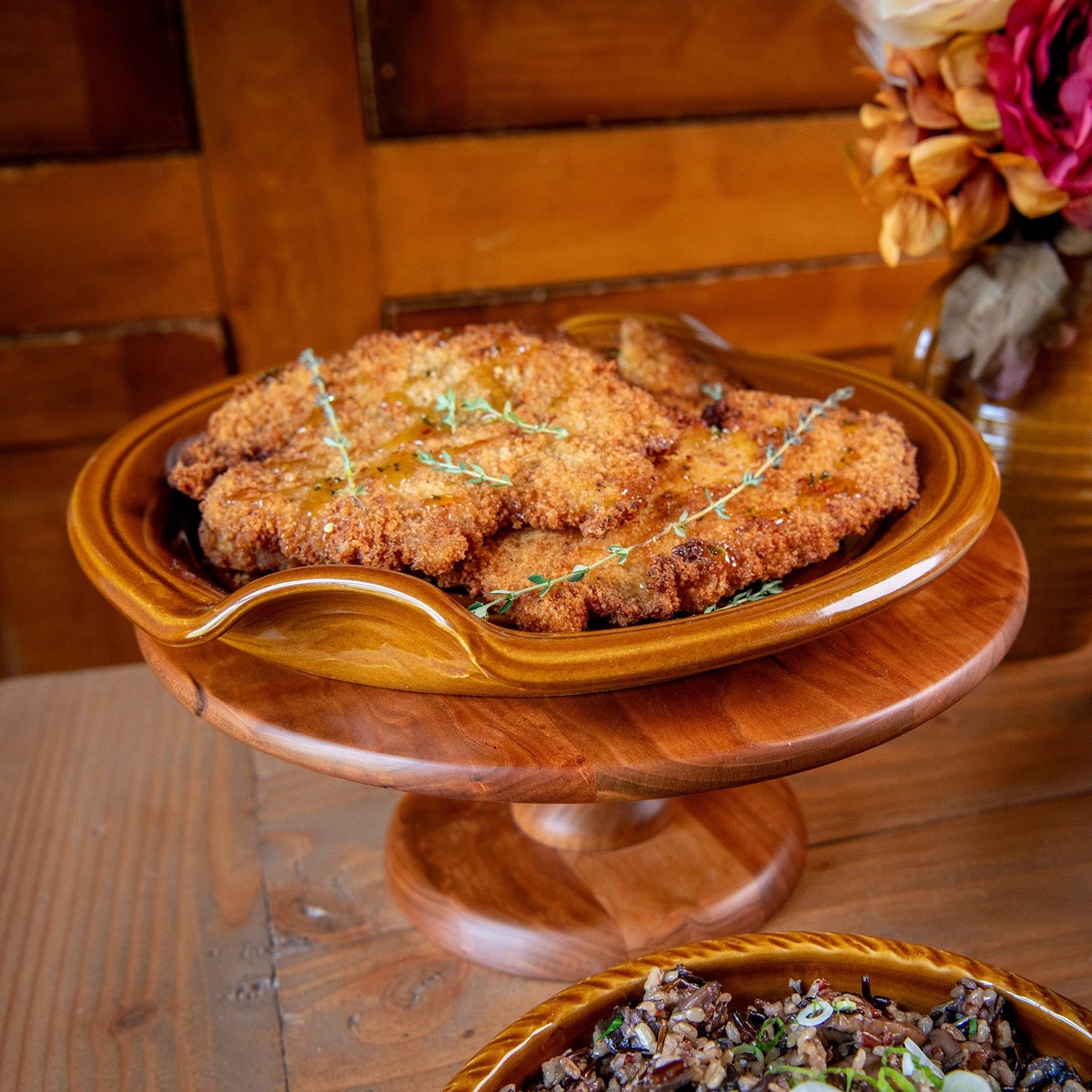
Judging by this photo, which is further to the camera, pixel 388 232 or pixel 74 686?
pixel 388 232

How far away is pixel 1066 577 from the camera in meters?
0.95

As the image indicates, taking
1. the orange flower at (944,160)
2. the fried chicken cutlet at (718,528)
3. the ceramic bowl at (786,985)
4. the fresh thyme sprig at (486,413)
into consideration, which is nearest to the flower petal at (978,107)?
the orange flower at (944,160)

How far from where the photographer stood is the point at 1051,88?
2.66 feet

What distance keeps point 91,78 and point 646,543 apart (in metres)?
1.30

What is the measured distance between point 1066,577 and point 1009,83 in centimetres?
44

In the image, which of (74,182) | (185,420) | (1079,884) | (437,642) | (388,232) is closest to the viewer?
(437,642)

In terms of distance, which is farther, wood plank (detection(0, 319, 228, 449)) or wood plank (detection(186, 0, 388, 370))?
wood plank (detection(0, 319, 228, 449))

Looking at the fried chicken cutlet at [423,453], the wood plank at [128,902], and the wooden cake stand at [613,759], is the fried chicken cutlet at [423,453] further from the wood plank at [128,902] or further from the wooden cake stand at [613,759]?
the wood plank at [128,902]

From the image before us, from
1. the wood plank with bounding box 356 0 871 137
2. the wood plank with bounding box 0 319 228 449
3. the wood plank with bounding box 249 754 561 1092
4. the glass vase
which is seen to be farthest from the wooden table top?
the wood plank with bounding box 356 0 871 137

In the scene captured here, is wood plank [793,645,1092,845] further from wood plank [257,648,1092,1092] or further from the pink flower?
the pink flower

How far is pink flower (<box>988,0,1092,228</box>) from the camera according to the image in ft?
2.53

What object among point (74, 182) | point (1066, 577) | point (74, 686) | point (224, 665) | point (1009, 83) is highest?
point (1009, 83)

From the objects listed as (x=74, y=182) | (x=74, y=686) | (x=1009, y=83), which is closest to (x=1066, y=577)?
(x=1009, y=83)

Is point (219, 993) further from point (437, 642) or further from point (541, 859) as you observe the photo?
point (437, 642)
